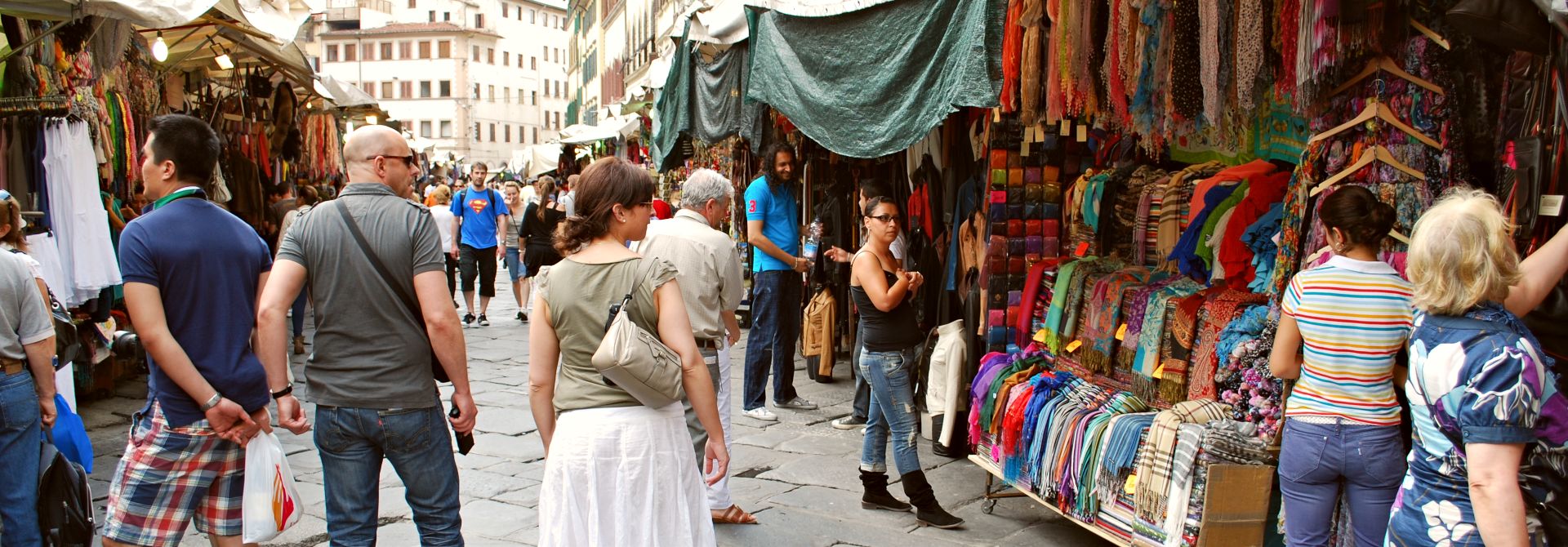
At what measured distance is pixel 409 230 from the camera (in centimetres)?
308

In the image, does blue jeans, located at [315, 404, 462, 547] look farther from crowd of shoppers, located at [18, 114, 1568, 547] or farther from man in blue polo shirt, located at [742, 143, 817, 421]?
A: man in blue polo shirt, located at [742, 143, 817, 421]

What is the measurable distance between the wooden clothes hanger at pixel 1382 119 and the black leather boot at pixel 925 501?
2.12 meters

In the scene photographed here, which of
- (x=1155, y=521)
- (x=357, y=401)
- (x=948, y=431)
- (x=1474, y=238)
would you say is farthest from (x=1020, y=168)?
(x=357, y=401)

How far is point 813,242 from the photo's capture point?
711cm

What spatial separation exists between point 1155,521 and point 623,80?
3075 cm

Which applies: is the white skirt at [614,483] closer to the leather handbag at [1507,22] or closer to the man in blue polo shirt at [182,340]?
the man in blue polo shirt at [182,340]

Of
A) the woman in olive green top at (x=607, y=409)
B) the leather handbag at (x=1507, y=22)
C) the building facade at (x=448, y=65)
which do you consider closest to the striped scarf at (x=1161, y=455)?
the leather handbag at (x=1507, y=22)

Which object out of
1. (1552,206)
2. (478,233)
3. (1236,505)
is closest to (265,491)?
(1236,505)

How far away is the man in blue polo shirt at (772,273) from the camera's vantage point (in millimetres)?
6734

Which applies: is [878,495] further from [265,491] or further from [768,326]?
[265,491]

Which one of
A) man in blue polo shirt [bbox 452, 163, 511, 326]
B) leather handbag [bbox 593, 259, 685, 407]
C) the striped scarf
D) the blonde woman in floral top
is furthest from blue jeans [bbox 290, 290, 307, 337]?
the blonde woman in floral top

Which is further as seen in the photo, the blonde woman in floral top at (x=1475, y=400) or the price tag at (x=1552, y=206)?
the price tag at (x=1552, y=206)

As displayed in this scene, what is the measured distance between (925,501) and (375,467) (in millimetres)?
2370

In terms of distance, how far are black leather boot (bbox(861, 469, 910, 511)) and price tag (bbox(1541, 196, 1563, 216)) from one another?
274 centimetres
